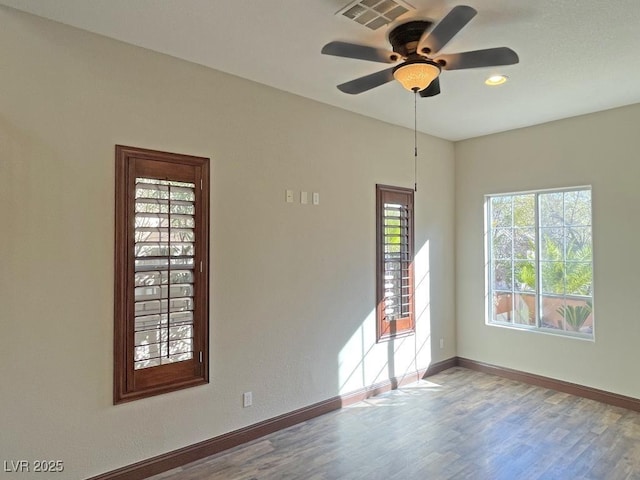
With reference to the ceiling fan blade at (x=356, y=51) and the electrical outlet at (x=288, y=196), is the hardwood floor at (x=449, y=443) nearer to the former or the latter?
the electrical outlet at (x=288, y=196)

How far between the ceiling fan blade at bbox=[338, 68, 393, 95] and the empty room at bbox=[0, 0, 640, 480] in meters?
0.01

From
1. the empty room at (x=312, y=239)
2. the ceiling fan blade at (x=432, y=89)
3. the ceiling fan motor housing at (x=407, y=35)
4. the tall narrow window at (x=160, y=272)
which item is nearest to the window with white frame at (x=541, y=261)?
the empty room at (x=312, y=239)

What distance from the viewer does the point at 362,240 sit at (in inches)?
166

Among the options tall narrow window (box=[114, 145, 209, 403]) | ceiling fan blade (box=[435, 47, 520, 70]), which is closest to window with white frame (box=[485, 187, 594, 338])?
ceiling fan blade (box=[435, 47, 520, 70])

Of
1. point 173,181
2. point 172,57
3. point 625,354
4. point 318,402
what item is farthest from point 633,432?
point 172,57

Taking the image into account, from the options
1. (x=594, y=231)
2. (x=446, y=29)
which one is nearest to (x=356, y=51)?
(x=446, y=29)

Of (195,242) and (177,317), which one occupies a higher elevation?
(195,242)

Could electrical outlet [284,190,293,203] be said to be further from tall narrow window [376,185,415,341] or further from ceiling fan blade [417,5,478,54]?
ceiling fan blade [417,5,478,54]

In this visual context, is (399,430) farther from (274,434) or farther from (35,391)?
(35,391)

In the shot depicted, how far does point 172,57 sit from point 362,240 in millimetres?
2397

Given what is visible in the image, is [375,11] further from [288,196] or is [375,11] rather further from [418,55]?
[288,196]

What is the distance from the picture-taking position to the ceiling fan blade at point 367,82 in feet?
8.80

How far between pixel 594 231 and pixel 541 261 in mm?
666

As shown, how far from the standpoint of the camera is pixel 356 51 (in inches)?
94.7
